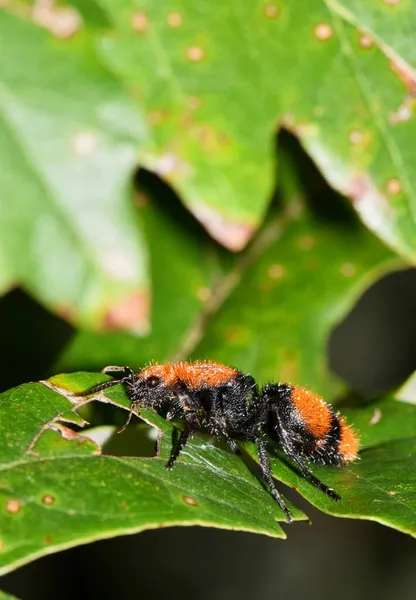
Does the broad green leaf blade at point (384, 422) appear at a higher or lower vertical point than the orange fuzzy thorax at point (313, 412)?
higher

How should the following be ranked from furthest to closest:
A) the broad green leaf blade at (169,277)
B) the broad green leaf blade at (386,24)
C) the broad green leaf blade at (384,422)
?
the broad green leaf blade at (169,277) → the broad green leaf blade at (384,422) → the broad green leaf blade at (386,24)

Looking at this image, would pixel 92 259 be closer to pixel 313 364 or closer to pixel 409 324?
pixel 313 364

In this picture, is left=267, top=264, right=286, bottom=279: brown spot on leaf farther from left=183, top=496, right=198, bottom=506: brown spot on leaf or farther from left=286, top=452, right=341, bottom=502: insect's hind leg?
left=183, top=496, right=198, bottom=506: brown spot on leaf

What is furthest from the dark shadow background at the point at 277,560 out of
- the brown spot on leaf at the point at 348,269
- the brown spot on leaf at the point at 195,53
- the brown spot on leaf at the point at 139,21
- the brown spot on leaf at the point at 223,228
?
the brown spot on leaf at the point at 139,21

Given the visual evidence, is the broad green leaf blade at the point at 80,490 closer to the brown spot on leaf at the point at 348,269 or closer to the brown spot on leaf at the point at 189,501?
the brown spot on leaf at the point at 189,501

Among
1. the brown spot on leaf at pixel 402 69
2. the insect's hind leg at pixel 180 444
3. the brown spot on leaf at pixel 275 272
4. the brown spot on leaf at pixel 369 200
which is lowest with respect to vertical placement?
the insect's hind leg at pixel 180 444

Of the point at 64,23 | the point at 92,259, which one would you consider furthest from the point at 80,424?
the point at 64,23

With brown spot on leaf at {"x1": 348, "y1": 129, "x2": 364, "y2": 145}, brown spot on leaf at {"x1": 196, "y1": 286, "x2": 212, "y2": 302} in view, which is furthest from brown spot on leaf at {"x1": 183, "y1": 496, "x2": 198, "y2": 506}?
brown spot on leaf at {"x1": 196, "y1": 286, "x2": 212, "y2": 302}

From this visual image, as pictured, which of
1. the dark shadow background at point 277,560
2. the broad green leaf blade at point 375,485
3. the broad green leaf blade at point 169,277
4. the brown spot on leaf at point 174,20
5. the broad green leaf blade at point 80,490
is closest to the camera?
the broad green leaf blade at point 80,490
